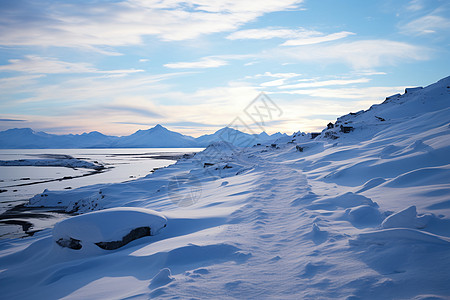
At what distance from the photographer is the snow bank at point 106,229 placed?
18.7 ft

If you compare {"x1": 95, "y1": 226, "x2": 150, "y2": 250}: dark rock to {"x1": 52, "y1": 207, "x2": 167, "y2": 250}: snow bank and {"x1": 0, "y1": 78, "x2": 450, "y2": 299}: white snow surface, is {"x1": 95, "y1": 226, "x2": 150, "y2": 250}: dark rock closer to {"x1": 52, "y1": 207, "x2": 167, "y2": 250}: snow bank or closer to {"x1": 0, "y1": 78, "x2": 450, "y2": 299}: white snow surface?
{"x1": 52, "y1": 207, "x2": 167, "y2": 250}: snow bank

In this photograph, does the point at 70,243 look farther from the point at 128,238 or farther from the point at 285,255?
the point at 285,255

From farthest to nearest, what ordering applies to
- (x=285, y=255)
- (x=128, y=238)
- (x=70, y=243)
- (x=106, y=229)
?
1. (x=70, y=243)
2. (x=128, y=238)
3. (x=106, y=229)
4. (x=285, y=255)

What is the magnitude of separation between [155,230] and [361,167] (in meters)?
8.98

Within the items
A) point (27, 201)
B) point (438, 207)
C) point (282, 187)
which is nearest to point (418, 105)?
point (282, 187)

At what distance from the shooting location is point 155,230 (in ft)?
20.6

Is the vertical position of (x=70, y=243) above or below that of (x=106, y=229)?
below

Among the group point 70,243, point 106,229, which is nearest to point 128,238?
point 106,229

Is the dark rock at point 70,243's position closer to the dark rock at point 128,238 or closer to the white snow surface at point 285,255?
the white snow surface at point 285,255

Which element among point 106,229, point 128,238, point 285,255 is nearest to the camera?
point 285,255

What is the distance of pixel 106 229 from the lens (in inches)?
227

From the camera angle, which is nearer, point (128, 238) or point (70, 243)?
point (128, 238)

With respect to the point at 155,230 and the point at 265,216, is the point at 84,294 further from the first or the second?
the point at 265,216

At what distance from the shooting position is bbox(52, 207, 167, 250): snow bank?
5699 millimetres
